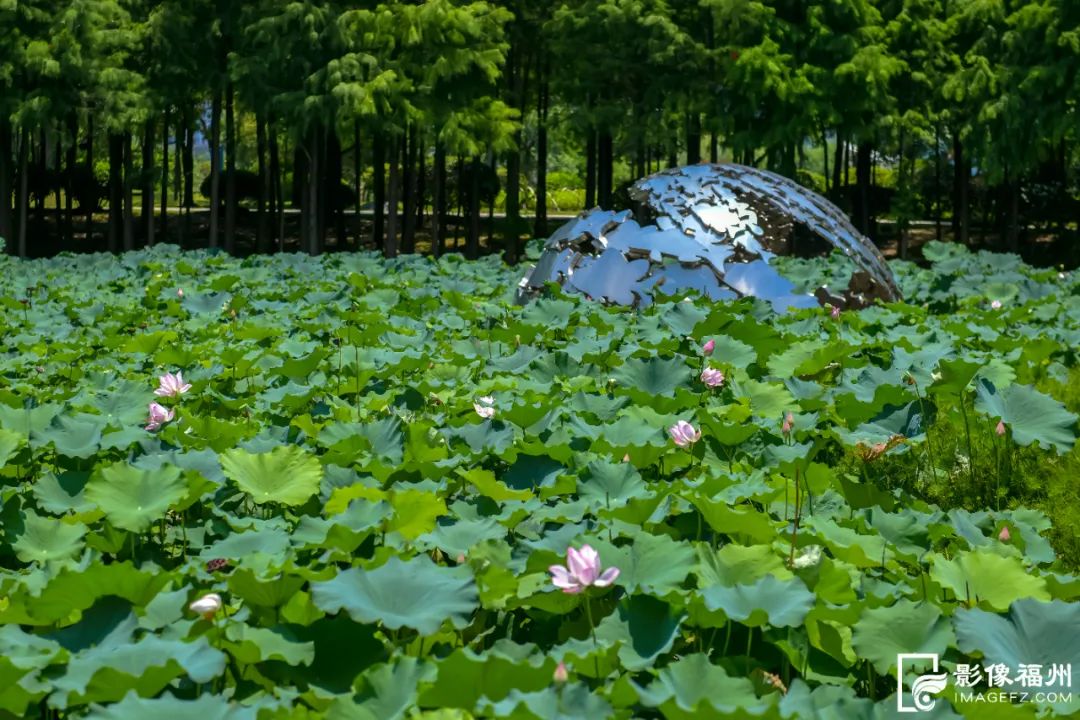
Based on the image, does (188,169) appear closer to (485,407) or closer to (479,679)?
(485,407)

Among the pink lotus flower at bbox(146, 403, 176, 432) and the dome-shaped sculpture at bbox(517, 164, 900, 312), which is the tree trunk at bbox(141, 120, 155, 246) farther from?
the pink lotus flower at bbox(146, 403, 176, 432)

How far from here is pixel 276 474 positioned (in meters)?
3.29

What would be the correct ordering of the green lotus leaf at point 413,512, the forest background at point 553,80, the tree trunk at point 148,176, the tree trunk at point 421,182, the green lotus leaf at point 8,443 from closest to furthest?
the green lotus leaf at point 413,512, the green lotus leaf at point 8,443, the forest background at point 553,80, the tree trunk at point 148,176, the tree trunk at point 421,182

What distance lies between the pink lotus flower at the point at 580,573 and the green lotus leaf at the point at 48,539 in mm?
1300

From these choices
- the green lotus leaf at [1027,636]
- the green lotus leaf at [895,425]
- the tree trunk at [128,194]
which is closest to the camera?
the green lotus leaf at [1027,636]

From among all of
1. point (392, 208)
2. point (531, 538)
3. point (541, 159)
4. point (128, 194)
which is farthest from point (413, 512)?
point (128, 194)

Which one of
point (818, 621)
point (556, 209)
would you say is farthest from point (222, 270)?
point (556, 209)

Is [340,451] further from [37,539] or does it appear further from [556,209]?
[556,209]

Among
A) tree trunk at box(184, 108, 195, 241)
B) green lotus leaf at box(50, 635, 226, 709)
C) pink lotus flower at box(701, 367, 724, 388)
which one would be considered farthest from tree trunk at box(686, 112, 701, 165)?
green lotus leaf at box(50, 635, 226, 709)

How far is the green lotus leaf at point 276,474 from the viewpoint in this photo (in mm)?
3201

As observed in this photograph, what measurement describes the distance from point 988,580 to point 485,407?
194 cm

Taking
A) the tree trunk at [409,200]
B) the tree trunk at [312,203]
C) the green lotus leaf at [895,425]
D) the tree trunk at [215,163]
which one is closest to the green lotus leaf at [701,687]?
the green lotus leaf at [895,425]

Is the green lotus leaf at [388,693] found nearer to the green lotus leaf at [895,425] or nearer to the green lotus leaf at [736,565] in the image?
the green lotus leaf at [736,565]

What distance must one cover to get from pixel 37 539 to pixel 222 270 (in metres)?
11.2
